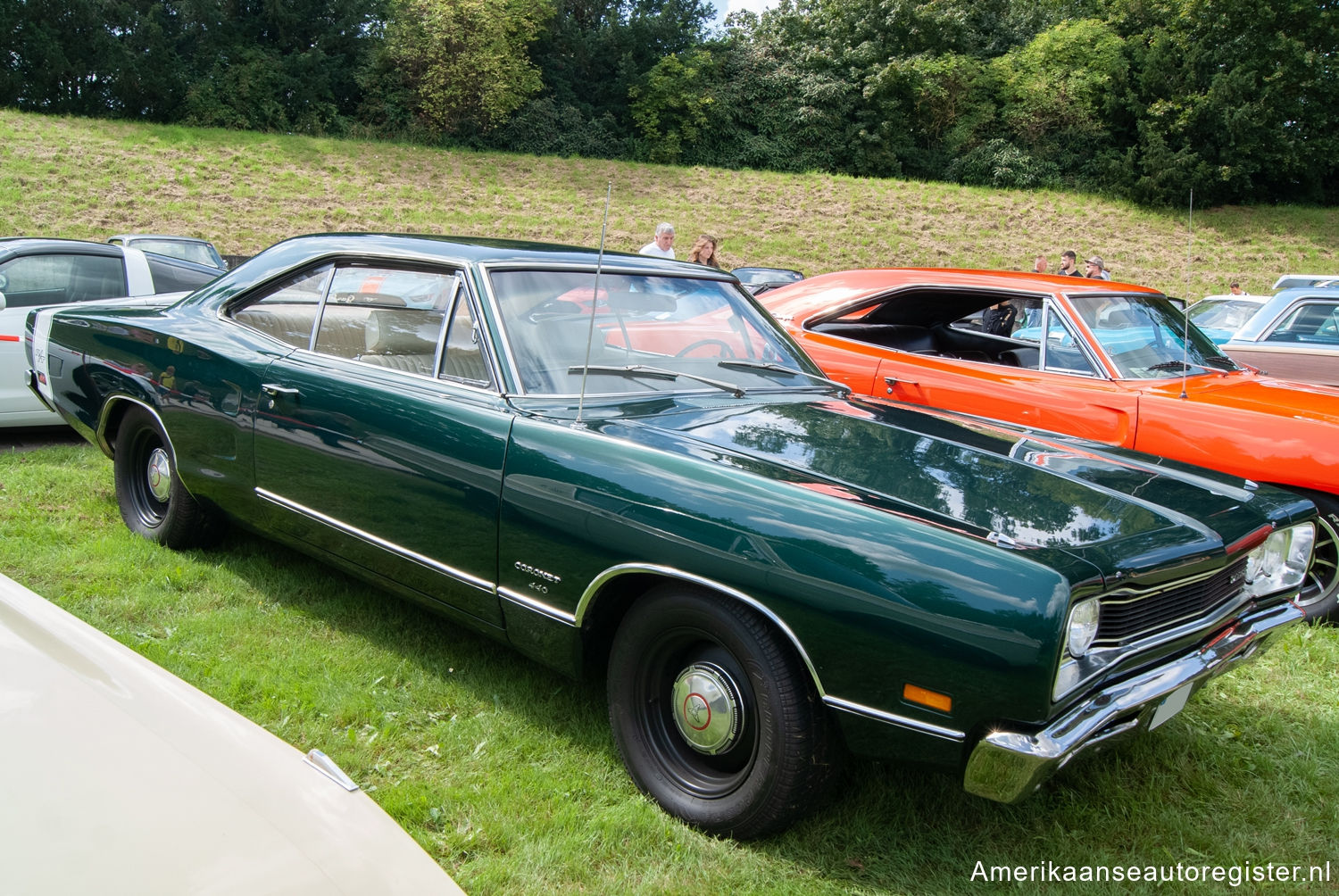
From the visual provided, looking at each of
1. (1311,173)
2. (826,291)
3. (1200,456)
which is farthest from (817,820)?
(1311,173)

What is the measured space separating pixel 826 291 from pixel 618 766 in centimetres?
397

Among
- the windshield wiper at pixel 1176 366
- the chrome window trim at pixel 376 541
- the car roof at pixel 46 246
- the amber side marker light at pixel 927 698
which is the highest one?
the car roof at pixel 46 246

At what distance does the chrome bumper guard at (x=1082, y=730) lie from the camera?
1983 millimetres

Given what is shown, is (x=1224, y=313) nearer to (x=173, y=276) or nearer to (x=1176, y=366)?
(x=1176, y=366)

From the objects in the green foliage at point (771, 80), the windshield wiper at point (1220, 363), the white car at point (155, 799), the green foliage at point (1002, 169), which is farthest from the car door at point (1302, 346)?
the green foliage at point (1002, 169)

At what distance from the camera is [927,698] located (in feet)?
6.79

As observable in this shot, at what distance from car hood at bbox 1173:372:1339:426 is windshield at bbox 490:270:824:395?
217cm

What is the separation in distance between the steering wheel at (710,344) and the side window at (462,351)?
740 mm

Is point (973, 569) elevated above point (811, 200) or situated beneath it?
situated beneath

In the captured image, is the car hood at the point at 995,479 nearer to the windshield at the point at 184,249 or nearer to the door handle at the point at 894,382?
the door handle at the point at 894,382

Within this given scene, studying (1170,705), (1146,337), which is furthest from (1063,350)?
(1170,705)

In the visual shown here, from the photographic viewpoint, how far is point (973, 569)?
6.70 ft

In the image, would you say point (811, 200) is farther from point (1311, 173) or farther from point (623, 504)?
point (623, 504)

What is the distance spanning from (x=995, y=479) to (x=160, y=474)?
145 inches
